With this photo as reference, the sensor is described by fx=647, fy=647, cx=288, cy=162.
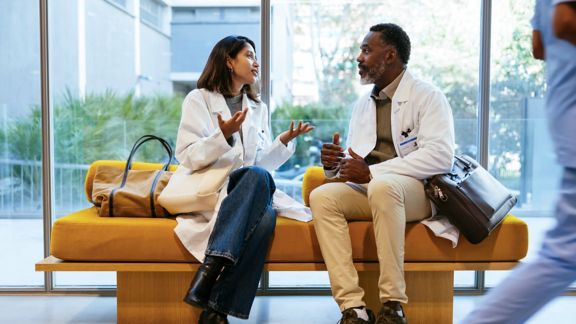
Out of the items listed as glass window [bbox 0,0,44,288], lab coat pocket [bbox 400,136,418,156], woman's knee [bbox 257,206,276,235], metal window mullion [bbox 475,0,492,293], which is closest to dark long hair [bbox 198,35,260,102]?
woman's knee [bbox 257,206,276,235]

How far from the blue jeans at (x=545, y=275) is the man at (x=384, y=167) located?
3.15 ft

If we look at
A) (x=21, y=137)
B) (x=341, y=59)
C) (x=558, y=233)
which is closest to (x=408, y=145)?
(x=341, y=59)

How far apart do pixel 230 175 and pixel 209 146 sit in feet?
0.62

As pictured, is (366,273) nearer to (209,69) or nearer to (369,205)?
(369,205)

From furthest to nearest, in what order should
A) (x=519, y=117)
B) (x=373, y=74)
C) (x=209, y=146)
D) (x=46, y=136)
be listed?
(x=519, y=117) < (x=46, y=136) < (x=373, y=74) < (x=209, y=146)

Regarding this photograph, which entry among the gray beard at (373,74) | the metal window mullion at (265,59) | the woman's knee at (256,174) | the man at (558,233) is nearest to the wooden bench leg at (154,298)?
the woman's knee at (256,174)

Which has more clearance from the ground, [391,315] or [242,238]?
[242,238]

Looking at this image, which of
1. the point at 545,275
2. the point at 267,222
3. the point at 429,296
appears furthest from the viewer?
the point at 429,296

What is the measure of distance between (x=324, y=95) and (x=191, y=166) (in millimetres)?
1128

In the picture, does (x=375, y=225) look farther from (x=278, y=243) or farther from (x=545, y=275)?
(x=545, y=275)

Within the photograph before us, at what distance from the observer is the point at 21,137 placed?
12.5 ft

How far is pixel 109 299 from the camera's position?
3676mm

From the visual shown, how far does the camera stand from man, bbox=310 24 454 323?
2699 mm

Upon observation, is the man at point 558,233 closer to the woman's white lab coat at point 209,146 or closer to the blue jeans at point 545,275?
the blue jeans at point 545,275
